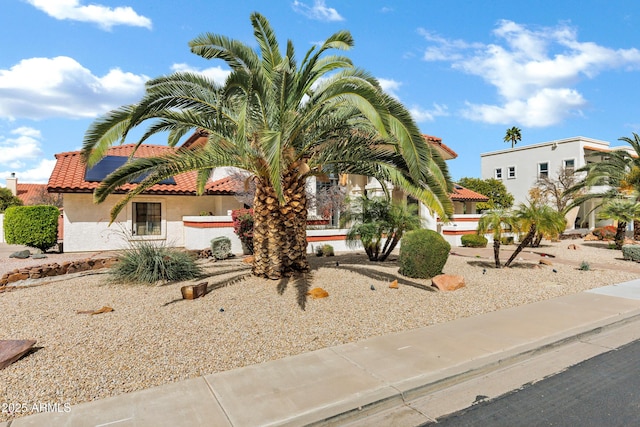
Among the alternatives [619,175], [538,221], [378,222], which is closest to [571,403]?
[538,221]

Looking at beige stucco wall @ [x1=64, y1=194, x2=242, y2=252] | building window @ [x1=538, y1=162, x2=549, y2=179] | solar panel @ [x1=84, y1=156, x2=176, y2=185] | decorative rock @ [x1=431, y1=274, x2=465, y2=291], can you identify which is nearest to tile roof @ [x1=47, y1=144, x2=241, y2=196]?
solar panel @ [x1=84, y1=156, x2=176, y2=185]

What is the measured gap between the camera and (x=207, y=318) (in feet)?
23.4

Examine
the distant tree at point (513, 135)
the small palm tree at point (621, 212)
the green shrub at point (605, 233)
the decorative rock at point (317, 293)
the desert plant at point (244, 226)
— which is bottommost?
the decorative rock at point (317, 293)

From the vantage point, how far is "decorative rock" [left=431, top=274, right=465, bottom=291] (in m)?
9.74

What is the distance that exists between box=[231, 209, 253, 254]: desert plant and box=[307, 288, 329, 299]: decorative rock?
745 cm

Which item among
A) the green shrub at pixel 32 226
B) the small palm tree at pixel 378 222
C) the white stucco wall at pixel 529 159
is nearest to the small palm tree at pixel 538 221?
the small palm tree at pixel 378 222

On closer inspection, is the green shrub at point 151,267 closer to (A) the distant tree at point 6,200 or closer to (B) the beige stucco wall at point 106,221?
(B) the beige stucco wall at point 106,221

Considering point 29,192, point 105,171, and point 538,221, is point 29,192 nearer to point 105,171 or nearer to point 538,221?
point 105,171

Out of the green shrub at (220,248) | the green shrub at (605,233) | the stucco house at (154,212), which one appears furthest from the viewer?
the green shrub at (605,233)

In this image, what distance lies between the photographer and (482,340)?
6.34m

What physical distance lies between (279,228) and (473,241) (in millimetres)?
14317

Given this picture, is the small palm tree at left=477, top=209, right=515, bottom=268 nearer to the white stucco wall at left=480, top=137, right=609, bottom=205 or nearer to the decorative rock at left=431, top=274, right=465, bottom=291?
the decorative rock at left=431, top=274, right=465, bottom=291

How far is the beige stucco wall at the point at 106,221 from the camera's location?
16.9 meters

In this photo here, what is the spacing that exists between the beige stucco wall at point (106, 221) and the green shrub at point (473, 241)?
12606 mm
